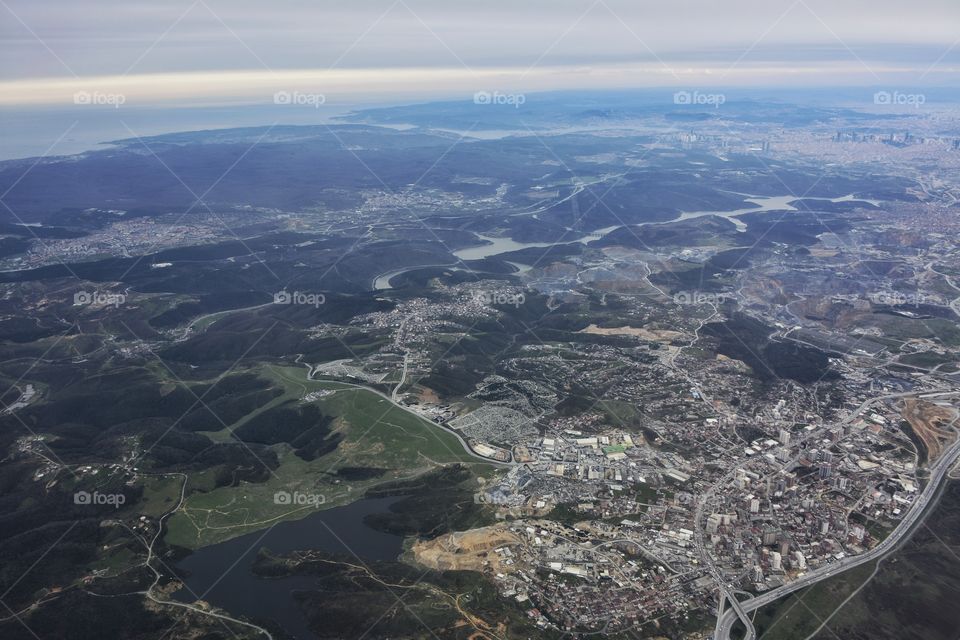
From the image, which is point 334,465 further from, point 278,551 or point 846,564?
point 846,564

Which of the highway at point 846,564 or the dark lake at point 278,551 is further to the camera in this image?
the dark lake at point 278,551

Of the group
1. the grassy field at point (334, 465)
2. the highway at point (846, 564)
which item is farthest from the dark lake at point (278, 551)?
the highway at point (846, 564)

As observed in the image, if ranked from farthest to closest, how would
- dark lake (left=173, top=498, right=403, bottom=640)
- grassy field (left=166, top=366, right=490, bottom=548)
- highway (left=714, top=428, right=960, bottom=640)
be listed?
grassy field (left=166, top=366, right=490, bottom=548) → dark lake (left=173, top=498, right=403, bottom=640) → highway (left=714, top=428, right=960, bottom=640)

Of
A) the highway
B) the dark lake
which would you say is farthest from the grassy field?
the highway

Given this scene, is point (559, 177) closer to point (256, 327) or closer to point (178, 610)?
point (256, 327)

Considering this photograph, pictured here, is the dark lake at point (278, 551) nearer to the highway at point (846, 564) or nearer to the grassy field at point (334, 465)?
the grassy field at point (334, 465)

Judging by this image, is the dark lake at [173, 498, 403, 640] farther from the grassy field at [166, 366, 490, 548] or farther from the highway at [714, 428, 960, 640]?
the highway at [714, 428, 960, 640]
